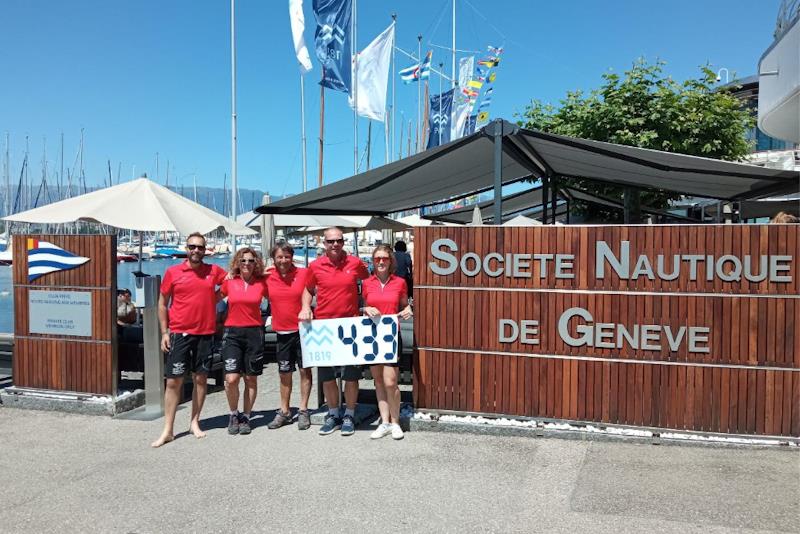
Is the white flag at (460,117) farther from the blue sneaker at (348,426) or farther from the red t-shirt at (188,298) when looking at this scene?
the blue sneaker at (348,426)

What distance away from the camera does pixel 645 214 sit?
16219mm

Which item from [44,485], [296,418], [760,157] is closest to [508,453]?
[296,418]

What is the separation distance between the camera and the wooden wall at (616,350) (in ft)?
17.1

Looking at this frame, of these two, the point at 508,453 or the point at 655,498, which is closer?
the point at 655,498

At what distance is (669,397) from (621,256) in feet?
4.11

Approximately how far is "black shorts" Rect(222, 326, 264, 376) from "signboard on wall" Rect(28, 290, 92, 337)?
1985 mm

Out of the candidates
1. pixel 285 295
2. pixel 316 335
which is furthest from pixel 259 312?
pixel 316 335

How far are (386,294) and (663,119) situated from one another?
11.4m

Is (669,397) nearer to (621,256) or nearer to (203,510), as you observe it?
(621,256)

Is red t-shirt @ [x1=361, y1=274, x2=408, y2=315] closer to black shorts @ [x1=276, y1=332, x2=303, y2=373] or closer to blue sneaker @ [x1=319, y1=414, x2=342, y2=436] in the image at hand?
black shorts @ [x1=276, y1=332, x2=303, y2=373]

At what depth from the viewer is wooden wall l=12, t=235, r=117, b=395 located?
6.77 meters

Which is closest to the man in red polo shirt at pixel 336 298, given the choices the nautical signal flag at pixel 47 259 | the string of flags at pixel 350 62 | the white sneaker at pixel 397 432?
the white sneaker at pixel 397 432

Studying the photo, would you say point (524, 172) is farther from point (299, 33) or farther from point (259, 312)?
point (299, 33)

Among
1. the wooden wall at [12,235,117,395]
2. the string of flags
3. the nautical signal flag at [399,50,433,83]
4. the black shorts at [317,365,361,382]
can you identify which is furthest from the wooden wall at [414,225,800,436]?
the nautical signal flag at [399,50,433,83]
